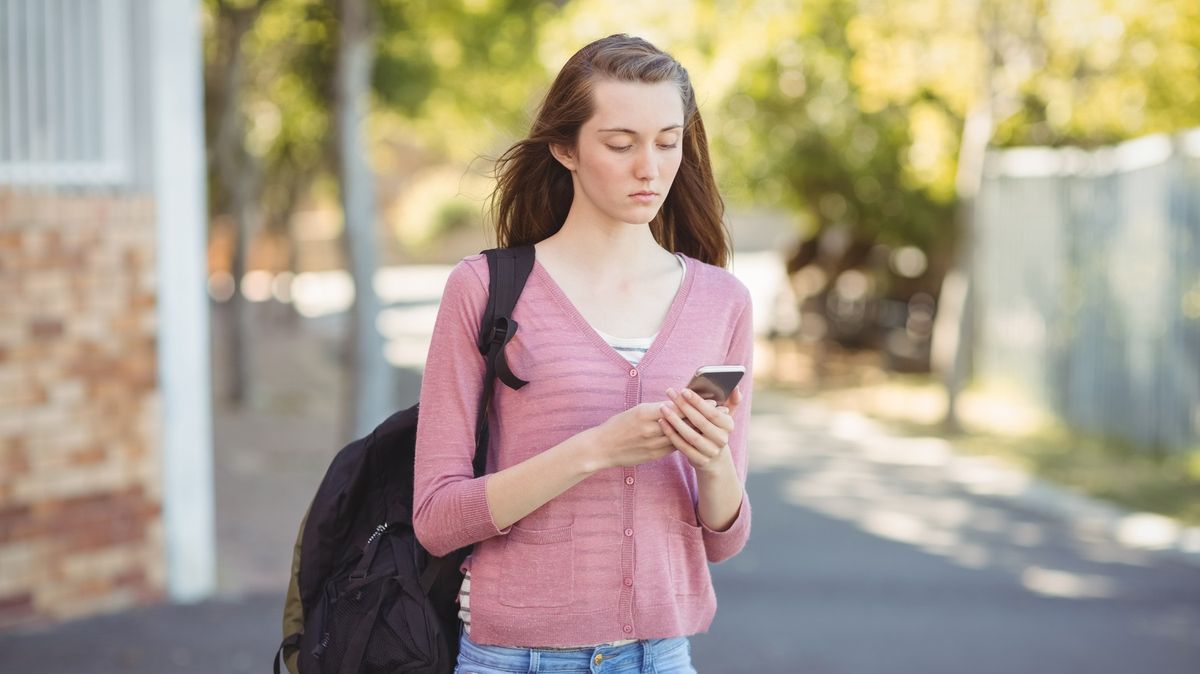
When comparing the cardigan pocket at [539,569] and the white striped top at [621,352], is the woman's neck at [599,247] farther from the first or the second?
the cardigan pocket at [539,569]

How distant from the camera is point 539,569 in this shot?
7.80 ft

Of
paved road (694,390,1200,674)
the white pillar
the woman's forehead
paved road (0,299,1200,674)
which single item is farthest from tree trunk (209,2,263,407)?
the woman's forehead

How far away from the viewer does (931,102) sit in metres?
15.8

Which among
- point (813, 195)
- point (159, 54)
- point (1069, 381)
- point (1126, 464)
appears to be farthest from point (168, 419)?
point (813, 195)

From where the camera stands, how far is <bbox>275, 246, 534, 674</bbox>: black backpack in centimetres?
240

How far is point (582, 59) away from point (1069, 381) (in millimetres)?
12113

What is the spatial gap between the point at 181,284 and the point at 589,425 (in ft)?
17.0

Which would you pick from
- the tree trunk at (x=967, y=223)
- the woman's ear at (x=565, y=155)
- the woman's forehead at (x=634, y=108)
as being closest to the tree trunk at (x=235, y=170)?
the tree trunk at (x=967, y=223)

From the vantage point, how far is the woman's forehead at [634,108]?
239 cm

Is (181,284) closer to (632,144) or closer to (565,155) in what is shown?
(565,155)

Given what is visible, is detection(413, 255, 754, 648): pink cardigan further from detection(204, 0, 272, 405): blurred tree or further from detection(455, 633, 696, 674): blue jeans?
detection(204, 0, 272, 405): blurred tree

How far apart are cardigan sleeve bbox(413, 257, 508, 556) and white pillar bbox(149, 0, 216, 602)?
199 inches

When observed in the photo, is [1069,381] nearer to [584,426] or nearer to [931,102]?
[931,102]

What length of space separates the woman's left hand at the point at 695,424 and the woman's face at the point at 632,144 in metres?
0.37
